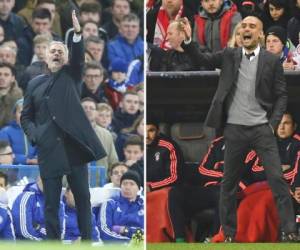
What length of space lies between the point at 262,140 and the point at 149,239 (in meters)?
1.46

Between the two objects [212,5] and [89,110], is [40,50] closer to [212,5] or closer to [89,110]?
[89,110]

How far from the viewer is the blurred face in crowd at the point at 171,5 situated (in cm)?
1316

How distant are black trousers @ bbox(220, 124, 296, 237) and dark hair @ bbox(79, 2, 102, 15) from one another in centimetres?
179

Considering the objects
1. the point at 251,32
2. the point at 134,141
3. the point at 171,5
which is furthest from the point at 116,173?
the point at 251,32

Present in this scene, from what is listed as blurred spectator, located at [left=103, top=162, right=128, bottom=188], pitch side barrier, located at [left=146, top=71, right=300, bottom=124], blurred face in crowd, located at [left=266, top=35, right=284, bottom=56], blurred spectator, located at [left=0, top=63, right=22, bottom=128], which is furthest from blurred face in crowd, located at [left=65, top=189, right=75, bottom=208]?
blurred face in crowd, located at [left=266, top=35, right=284, bottom=56]

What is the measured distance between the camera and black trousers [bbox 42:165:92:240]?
478 inches

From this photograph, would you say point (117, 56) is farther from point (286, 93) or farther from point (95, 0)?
point (286, 93)

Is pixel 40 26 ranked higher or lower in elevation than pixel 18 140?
higher

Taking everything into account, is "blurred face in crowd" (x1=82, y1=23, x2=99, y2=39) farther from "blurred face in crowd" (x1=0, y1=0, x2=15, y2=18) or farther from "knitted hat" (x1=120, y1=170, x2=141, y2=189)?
"knitted hat" (x1=120, y1=170, x2=141, y2=189)

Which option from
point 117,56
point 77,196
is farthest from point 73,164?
point 117,56

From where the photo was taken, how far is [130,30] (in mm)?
12156

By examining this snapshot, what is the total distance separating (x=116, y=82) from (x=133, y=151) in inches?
24.7

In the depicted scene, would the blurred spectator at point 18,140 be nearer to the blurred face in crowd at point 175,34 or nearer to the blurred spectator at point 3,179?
the blurred spectator at point 3,179

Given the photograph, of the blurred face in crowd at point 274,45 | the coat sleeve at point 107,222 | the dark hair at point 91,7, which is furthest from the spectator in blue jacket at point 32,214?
the blurred face in crowd at point 274,45
